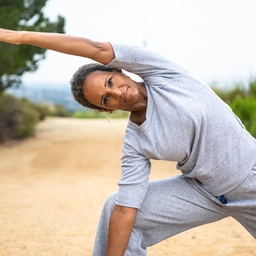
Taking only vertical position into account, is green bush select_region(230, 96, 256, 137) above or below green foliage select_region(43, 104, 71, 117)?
above

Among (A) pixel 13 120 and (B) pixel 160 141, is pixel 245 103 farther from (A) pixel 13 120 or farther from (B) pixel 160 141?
(B) pixel 160 141

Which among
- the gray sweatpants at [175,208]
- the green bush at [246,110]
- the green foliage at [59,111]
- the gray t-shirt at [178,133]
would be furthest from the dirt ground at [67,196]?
the green foliage at [59,111]

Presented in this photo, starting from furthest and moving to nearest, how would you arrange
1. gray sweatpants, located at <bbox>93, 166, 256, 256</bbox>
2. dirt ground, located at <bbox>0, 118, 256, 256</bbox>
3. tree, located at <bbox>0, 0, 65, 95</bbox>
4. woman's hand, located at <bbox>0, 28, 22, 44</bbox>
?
tree, located at <bbox>0, 0, 65, 95</bbox> → dirt ground, located at <bbox>0, 118, 256, 256</bbox> → gray sweatpants, located at <bbox>93, 166, 256, 256</bbox> → woman's hand, located at <bbox>0, 28, 22, 44</bbox>

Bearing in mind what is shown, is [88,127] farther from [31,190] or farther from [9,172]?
[31,190]

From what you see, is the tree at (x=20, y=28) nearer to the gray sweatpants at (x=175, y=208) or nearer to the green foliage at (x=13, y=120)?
the green foliage at (x=13, y=120)

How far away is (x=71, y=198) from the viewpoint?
595 centimetres

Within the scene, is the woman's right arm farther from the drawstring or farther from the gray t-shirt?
the drawstring

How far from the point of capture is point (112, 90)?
2.45m

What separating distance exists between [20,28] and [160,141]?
19.2 feet

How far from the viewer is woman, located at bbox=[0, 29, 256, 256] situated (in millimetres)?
2412

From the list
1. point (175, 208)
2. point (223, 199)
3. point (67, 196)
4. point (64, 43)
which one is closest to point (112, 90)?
point (64, 43)

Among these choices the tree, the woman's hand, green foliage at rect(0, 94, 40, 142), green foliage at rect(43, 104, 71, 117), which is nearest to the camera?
the woman's hand

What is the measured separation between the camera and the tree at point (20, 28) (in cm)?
759

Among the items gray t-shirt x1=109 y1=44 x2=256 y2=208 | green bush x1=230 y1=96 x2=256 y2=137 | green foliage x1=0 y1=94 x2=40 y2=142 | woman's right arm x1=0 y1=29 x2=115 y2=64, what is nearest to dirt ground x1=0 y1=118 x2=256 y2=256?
green foliage x1=0 y1=94 x2=40 y2=142
